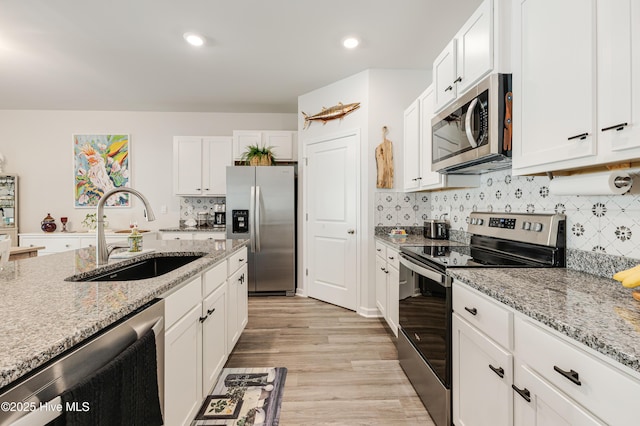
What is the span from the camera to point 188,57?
9.86ft

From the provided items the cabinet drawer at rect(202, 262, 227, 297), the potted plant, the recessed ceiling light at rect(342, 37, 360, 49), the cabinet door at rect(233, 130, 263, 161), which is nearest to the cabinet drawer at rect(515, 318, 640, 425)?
Answer: the cabinet drawer at rect(202, 262, 227, 297)

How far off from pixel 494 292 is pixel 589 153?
0.58m

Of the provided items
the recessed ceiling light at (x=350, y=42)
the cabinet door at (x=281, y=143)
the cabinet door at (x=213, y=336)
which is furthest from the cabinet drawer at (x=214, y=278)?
the cabinet door at (x=281, y=143)

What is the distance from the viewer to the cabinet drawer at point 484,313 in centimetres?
104

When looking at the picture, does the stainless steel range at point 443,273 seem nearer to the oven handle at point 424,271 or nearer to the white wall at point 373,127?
the oven handle at point 424,271

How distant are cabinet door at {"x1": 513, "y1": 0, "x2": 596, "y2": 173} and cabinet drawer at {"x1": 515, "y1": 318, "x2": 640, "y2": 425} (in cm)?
66

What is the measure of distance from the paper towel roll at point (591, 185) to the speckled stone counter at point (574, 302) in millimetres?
362

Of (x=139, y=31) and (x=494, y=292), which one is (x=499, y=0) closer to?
(x=494, y=292)

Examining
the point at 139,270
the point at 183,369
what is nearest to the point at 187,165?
the point at 139,270

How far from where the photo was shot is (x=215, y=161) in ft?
14.5

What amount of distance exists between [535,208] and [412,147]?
4.45 ft

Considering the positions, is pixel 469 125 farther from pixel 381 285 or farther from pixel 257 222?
pixel 257 222

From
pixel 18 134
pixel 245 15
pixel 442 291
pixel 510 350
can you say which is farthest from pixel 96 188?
pixel 510 350

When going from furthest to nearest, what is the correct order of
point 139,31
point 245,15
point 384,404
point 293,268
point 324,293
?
point 293,268 → point 324,293 → point 139,31 → point 245,15 → point 384,404
